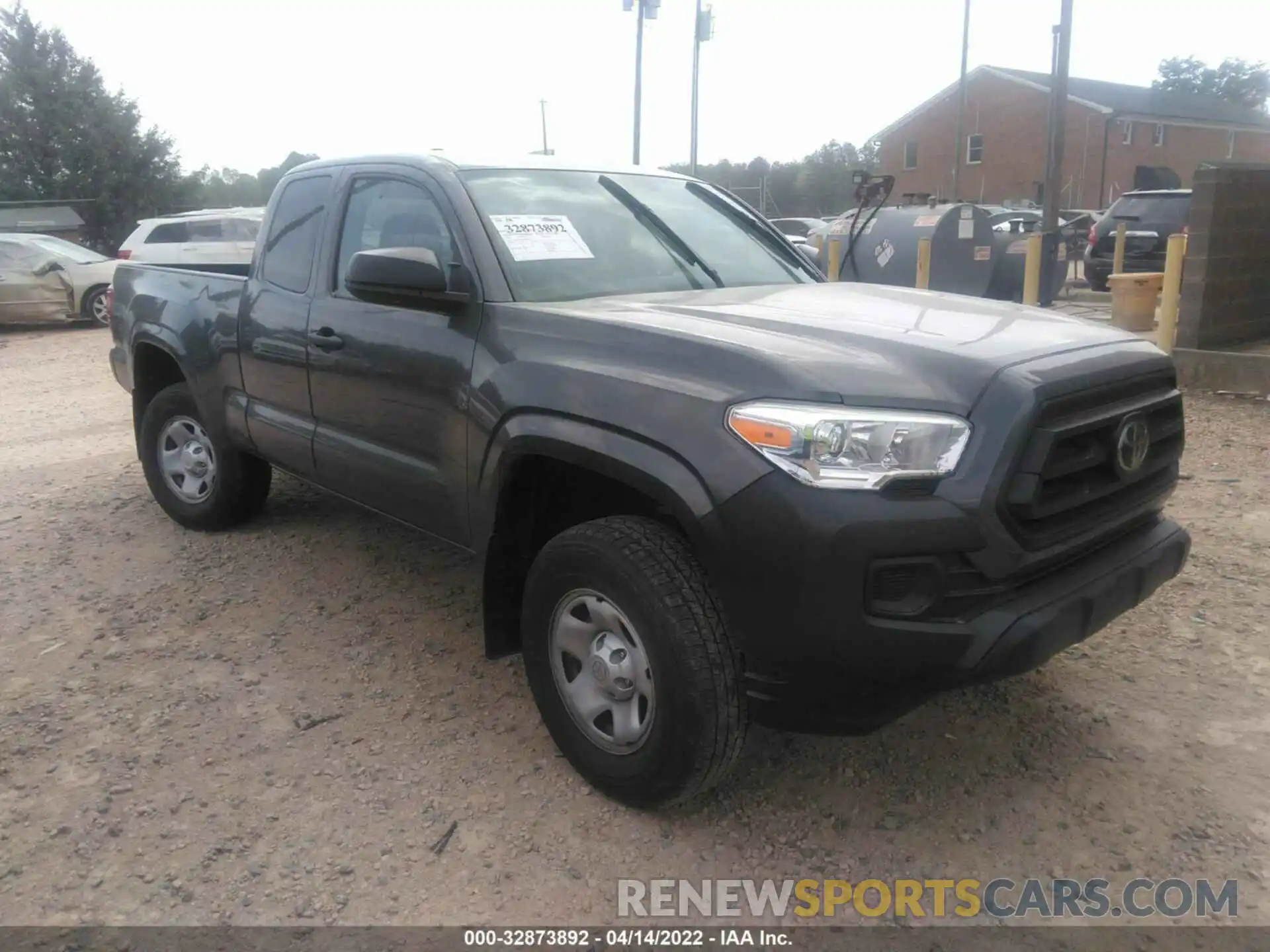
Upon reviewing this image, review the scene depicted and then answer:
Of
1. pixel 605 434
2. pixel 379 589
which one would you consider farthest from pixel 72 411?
pixel 605 434

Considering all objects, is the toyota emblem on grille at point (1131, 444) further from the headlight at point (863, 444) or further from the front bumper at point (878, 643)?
the headlight at point (863, 444)

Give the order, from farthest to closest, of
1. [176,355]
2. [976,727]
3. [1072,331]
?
[176,355] → [976,727] → [1072,331]

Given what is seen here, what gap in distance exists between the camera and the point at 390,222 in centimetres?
383

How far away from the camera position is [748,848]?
2.75 meters

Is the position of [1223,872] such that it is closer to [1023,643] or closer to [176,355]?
[1023,643]

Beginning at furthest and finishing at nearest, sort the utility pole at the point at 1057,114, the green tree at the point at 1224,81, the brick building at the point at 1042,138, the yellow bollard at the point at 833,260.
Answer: the green tree at the point at 1224,81 < the brick building at the point at 1042,138 < the yellow bollard at the point at 833,260 < the utility pole at the point at 1057,114

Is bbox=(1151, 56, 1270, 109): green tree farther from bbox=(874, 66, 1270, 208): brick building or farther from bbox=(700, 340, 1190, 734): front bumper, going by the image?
bbox=(700, 340, 1190, 734): front bumper

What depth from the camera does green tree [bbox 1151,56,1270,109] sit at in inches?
3120

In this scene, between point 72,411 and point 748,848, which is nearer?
point 748,848

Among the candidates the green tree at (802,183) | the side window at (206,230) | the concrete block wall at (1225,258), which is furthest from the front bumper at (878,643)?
the green tree at (802,183)

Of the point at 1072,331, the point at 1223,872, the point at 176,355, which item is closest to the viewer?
the point at 1223,872

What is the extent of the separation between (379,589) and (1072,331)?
9.97 ft

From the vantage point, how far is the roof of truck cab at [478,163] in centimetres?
365

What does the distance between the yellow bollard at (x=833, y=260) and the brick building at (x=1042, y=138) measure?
32469 mm
